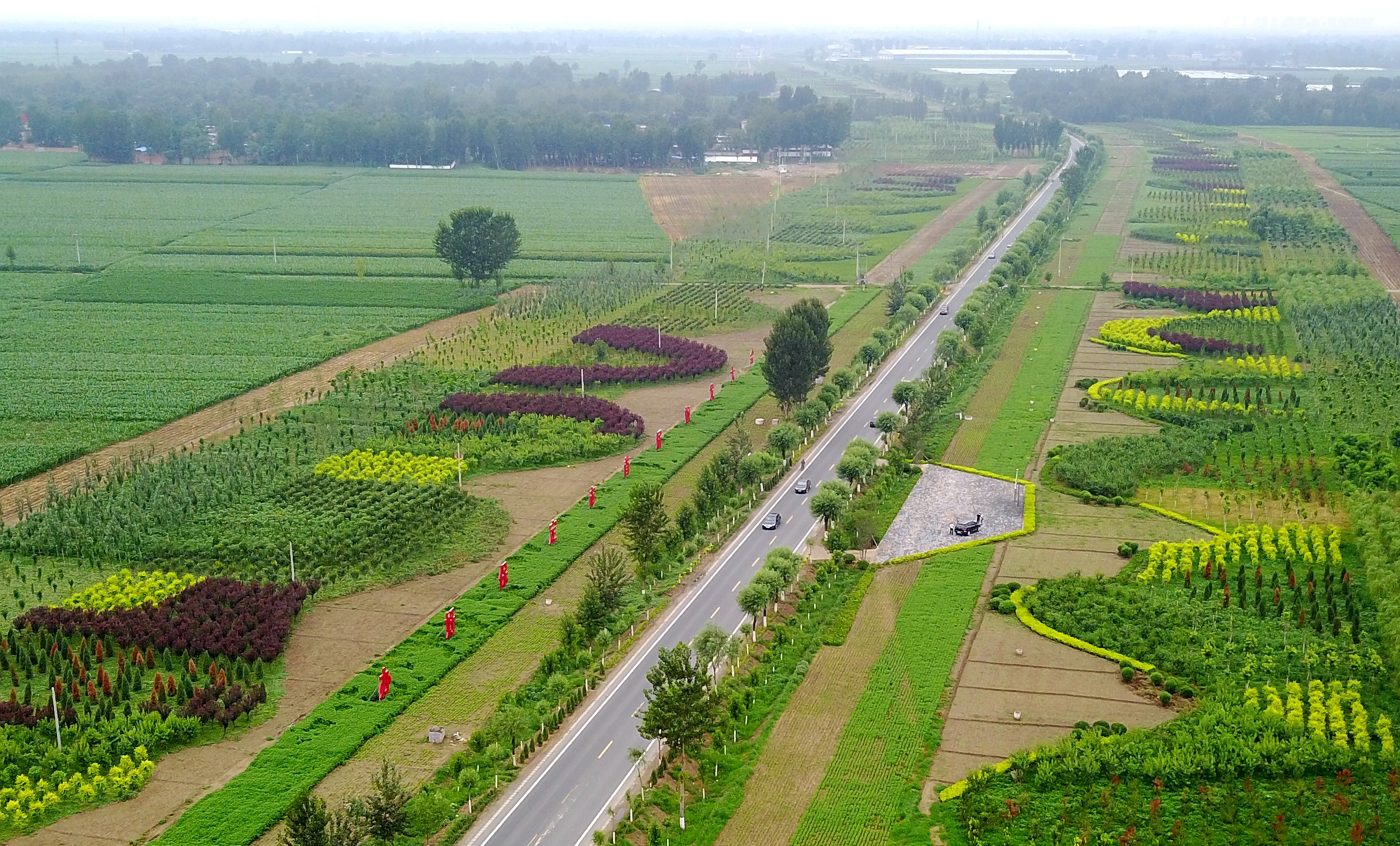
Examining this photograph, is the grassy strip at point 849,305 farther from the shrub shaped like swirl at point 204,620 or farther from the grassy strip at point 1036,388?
the shrub shaped like swirl at point 204,620

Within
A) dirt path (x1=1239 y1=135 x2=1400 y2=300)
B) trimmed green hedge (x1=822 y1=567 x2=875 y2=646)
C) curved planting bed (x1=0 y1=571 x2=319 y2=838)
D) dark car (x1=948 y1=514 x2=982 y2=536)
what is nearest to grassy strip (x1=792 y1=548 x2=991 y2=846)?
trimmed green hedge (x1=822 y1=567 x2=875 y2=646)

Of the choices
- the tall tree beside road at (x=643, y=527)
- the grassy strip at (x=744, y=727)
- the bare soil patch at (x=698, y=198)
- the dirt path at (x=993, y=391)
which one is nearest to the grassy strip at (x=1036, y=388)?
the dirt path at (x=993, y=391)

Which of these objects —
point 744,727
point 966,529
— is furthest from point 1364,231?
point 744,727

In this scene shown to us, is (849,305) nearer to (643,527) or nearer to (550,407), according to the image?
(550,407)

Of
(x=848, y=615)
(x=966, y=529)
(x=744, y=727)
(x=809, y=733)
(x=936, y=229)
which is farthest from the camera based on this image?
(x=936, y=229)

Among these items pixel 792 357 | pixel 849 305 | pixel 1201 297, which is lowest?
pixel 849 305

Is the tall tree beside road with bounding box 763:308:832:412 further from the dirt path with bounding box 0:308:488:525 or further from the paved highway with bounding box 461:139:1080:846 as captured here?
the dirt path with bounding box 0:308:488:525

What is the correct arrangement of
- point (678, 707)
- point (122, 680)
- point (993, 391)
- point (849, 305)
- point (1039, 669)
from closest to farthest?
1. point (678, 707)
2. point (122, 680)
3. point (1039, 669)
4. point (993, 391)
5. point (849, 305)
